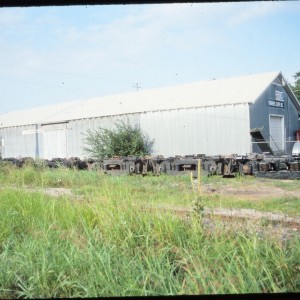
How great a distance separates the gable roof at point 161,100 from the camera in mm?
18844

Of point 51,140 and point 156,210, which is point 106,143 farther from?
point 156,210

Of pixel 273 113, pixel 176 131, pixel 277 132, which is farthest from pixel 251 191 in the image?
pixel 277 132

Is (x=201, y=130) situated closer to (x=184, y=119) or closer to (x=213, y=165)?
(x=184, y=119)

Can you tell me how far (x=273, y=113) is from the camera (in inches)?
798

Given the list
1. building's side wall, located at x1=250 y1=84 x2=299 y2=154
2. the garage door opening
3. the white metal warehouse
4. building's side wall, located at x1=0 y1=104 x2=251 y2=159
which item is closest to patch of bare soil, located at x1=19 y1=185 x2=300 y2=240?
building's side wall, located at x1=0 y1=104 x2=251 y2=159

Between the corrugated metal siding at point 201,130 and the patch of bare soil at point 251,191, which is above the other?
the corrugated metal siding at point 201,130

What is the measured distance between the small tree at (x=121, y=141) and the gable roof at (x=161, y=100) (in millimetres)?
1240

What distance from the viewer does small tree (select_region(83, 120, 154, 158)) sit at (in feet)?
67.8

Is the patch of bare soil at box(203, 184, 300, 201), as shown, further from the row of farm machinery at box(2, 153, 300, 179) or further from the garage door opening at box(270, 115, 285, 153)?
the garage door opening at box(270, 115, 285, 153)

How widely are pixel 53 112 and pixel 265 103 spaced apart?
1589cm

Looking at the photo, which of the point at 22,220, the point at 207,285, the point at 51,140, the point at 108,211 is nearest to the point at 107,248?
the point at 108,211

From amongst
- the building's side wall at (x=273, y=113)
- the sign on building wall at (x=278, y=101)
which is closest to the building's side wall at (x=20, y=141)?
the building's side wall at (x=273, y=113)

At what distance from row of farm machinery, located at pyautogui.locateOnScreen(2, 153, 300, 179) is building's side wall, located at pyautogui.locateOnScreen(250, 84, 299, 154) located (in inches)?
176

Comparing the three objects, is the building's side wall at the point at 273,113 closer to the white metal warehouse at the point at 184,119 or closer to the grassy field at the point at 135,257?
the white metal warehouse at the point at 184,119
